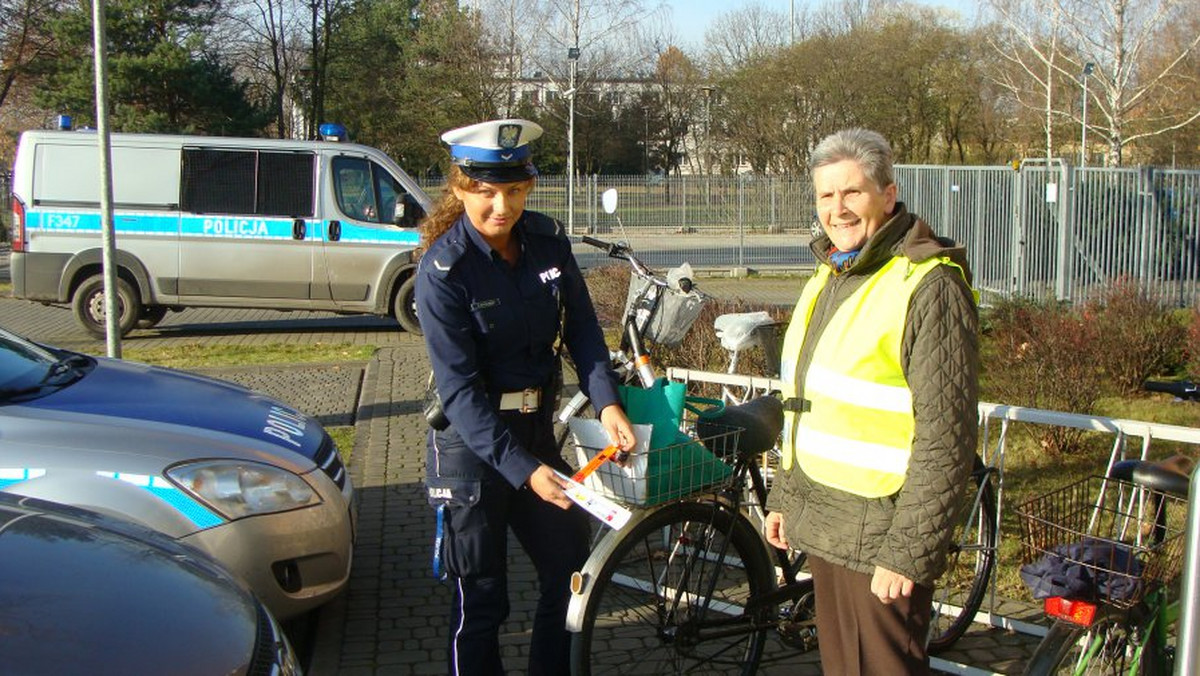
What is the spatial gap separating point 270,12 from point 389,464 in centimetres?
3141

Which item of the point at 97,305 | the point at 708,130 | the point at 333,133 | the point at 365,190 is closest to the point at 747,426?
the point at 365,190

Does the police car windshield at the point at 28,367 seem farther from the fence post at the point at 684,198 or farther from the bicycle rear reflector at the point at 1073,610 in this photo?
the fence post at the point at 684,198

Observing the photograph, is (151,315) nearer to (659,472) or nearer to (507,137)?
(507,137)

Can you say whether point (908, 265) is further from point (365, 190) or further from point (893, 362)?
point (365, 190)

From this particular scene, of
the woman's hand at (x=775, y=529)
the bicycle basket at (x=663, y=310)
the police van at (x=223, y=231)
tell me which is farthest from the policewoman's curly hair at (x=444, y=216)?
the police van at (x=223, y=231)

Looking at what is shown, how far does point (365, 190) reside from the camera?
1315cm

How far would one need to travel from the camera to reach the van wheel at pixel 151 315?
13500 millimetres


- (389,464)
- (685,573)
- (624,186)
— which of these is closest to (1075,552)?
(685,573)

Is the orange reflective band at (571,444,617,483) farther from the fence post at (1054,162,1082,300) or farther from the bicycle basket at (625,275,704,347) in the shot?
the fence post at (1054,162,1082,300)

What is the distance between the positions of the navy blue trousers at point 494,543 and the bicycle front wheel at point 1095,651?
4.62 ft

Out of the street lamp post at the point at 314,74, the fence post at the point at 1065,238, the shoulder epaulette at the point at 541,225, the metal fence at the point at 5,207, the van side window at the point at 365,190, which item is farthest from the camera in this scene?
the street lamp post at the point at 314,74

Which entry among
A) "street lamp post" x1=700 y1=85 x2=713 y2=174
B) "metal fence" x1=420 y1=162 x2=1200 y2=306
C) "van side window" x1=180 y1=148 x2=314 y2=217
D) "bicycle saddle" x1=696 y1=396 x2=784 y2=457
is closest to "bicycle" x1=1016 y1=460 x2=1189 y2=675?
"bicycle saddle" x1=696 y1=396 x2=784 y2=457

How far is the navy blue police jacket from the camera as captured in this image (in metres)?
3.43

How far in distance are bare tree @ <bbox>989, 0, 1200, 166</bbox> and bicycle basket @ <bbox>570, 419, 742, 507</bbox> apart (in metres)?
21.1
